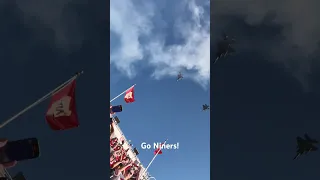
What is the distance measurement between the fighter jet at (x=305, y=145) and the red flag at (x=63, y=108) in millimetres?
3074

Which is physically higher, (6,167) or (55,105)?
(55,105)

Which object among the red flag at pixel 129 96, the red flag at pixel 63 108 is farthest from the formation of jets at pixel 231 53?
the red flag at pixel 63 108

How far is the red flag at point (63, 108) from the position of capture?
17.3ft

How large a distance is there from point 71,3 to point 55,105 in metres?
1.58

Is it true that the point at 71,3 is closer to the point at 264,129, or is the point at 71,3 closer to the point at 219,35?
the point at 219,35

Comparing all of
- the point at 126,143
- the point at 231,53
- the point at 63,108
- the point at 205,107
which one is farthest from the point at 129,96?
the point at 231,53

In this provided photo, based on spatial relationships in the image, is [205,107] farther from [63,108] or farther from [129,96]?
[63,108]

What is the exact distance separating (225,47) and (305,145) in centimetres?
173

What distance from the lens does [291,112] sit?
643 centimetres

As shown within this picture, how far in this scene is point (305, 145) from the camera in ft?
20.8

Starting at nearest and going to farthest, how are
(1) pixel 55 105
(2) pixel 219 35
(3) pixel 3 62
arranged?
(1) pixel 55 105 → (3) pixel 3 62 → (2) pixel 219 35

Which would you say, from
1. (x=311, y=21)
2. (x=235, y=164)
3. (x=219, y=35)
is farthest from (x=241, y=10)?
(x=235, y=164)

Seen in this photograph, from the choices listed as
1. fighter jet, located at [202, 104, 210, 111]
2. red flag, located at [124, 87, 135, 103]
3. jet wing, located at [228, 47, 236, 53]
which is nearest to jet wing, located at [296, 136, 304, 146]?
fighter jet, located at [202, 104, 210, 111]

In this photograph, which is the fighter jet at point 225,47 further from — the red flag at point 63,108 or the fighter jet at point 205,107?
the red flag at point 63,108
